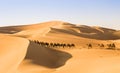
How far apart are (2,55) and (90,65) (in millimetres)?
9351

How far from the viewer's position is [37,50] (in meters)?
22.6

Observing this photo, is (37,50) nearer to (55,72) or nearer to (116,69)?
(55,72)

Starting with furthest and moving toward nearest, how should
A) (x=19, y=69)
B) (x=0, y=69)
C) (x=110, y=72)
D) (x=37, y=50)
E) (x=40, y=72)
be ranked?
(x=37, y=50), (x=0, y=69), (x=19, y=69), (x=40, y=72), (x=110, y=72)

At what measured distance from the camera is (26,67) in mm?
16500

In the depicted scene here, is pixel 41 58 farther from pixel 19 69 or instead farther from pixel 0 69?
pixel 19 69

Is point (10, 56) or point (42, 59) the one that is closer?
point (42, 59)

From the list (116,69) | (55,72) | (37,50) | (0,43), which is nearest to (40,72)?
(55,72)

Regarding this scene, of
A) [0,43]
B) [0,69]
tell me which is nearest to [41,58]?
[0,69]

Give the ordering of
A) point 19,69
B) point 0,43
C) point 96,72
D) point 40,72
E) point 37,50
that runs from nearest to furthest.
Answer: point 96,72
point 40,72
point 19,69
point 37,50
point 0,43

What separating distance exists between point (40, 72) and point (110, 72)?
376cm

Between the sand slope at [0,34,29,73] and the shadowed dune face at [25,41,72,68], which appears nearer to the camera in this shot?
the sand slope at [0,34,29,73]

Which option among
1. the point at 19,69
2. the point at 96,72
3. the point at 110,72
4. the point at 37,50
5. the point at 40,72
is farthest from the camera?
the point at 37,50

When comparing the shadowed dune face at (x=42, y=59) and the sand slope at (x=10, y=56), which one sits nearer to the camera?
the sand slope at (x=10, y=56)

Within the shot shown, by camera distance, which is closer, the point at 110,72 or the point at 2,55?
the point at 110,72
